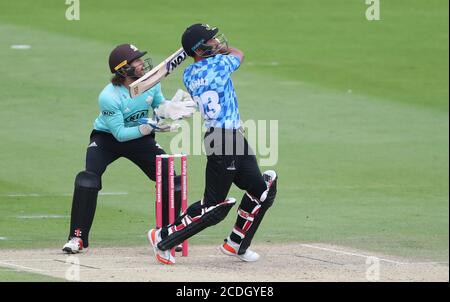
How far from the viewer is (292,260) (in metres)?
10.4

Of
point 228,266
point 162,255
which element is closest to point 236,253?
point 228,266

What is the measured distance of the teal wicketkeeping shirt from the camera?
10.4 metres

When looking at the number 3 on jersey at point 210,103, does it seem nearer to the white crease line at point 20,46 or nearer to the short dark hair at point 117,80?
the short dark hair at point 117,80

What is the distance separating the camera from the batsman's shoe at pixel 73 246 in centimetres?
1041

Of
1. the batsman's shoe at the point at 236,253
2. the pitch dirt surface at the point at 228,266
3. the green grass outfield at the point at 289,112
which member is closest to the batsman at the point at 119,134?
the pitch dirt surface at the point at 228,266

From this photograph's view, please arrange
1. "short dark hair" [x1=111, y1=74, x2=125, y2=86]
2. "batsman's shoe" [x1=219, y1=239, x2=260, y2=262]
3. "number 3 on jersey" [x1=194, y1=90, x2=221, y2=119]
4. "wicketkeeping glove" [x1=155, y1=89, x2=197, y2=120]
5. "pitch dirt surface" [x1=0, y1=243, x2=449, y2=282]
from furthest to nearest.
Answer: "short dark hair" [x1=111, y1=74, x2=125, y2=86] → "batsman's shoe" [x1=219, y1=239, x2=260, y2=262] → "wicketkeeping glove" [x1=155, y1=89, x2=197, y2=120] → "number 3 on jersey" [x1=194, y1=90, x2=221, y2=119] → "pitch dirt surface" [x1=0, y1=243, x2=449, y2=282]

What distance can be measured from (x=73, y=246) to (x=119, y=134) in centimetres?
102

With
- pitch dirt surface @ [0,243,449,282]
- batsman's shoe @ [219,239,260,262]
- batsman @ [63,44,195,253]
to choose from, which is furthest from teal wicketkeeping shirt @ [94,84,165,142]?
batsman's shoe @ [219,239,260,262]

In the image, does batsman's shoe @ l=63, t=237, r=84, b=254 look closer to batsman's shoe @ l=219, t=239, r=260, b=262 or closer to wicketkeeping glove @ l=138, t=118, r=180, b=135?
wicketkeeping glove @ l=138, t=118, r=180, b=135

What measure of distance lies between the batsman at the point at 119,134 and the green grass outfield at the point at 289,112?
82 centimetres

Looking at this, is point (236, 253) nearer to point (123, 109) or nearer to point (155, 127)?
point (155, 127)

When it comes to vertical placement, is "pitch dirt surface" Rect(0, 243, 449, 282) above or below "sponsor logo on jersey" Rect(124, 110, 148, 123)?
below

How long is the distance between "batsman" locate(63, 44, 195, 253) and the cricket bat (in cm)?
22

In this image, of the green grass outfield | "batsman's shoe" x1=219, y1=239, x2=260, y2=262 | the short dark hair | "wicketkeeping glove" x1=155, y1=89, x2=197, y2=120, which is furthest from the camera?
the green grass outfield
